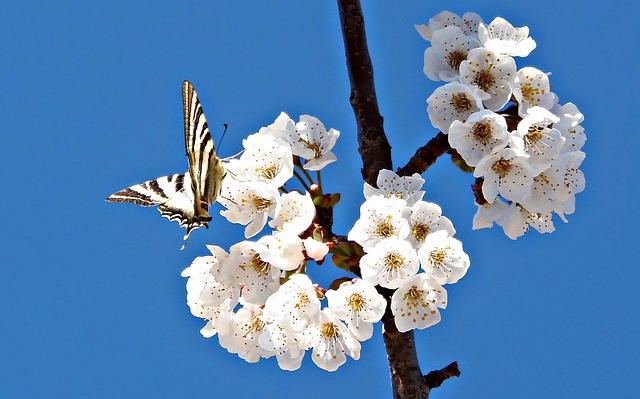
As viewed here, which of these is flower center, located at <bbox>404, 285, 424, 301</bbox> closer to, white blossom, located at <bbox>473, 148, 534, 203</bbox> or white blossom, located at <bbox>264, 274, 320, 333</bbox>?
white blossom, located at <bbox>264, 274, 320, 333</bbox>

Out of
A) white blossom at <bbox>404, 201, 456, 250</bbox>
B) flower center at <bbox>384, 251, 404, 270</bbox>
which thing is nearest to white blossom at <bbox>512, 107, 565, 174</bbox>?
white blossom at <bbox>404, 201, 456, 250</bbox>

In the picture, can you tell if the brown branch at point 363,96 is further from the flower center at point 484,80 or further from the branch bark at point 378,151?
the flower center at point 484,80

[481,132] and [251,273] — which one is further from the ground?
[481,132]

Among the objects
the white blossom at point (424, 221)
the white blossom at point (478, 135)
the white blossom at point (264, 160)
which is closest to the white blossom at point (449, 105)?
the white blossom at point (478, 135)

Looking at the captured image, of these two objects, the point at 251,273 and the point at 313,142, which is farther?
the point at 313,142

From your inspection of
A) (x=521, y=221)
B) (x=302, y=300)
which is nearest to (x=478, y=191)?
(x=521, y=221)

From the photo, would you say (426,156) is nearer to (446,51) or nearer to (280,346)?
(446,51)

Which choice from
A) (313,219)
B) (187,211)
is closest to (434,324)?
(313,219)
